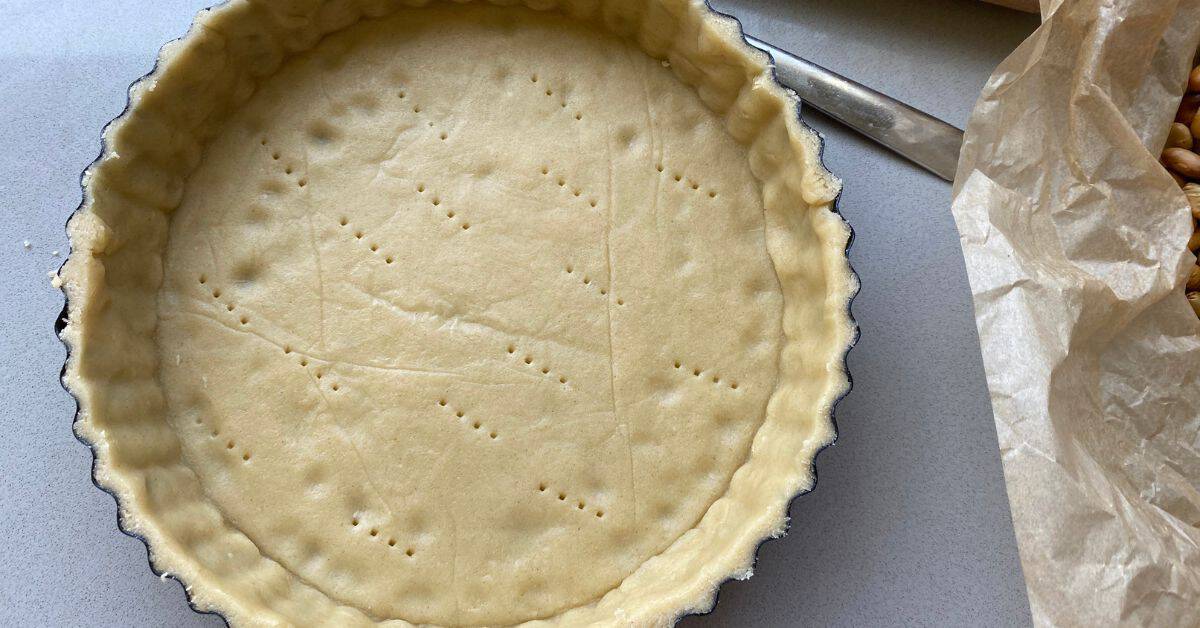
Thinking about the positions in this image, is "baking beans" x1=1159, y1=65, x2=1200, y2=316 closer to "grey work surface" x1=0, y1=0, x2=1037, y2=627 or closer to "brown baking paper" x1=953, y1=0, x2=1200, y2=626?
"brown baking paper" x1=953, y1=0, x2=1200, y2=626

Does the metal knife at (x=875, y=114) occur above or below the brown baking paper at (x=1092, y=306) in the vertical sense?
above

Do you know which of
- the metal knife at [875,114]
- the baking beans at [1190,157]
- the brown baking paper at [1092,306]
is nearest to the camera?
the brown baking paper at [1092,306]

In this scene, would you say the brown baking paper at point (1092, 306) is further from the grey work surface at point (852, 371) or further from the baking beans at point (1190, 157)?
the grey work surface at point (852, 371)

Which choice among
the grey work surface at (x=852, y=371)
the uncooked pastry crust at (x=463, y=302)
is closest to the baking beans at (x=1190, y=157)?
the grey work surface at (x=852, y=371)

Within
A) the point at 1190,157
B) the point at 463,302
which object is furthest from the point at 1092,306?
the point at 463,302

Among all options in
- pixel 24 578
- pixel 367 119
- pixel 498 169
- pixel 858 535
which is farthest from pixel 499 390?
pixel 24 578

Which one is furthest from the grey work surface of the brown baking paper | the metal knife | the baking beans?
the baking beans
